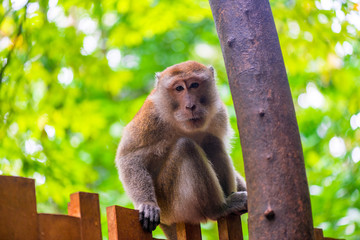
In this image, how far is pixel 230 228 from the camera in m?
4.43

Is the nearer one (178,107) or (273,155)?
(273,155)

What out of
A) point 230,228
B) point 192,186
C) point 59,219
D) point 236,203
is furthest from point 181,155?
point 59,219

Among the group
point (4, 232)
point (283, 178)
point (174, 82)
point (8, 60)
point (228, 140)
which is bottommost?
point (4, 232)

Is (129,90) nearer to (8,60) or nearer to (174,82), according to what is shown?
(8,60)

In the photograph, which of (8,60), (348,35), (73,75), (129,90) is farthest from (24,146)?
(129,90)

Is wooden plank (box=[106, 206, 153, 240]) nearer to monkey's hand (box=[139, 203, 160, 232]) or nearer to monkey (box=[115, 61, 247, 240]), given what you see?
monkey's hand (box=[139, 203, 160, 232])

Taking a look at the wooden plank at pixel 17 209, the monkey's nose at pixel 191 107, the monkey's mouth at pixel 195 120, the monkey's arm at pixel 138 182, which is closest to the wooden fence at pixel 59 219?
the wooden plank at pixel 17 209

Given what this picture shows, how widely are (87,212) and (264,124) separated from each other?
143 cm

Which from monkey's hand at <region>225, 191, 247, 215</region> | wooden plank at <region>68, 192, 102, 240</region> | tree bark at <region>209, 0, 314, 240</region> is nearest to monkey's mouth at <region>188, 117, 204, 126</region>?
monkey's hand at <region>225, 191, 247, 215</region>

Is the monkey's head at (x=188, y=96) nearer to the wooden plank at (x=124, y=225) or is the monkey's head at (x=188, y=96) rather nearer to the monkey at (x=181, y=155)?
the monkey at (x=181, y=155)

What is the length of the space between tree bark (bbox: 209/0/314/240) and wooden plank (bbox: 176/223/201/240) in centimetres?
105

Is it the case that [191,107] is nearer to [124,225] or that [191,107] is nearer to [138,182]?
[138,182]

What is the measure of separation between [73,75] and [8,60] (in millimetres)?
1906

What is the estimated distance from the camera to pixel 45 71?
7844mm
